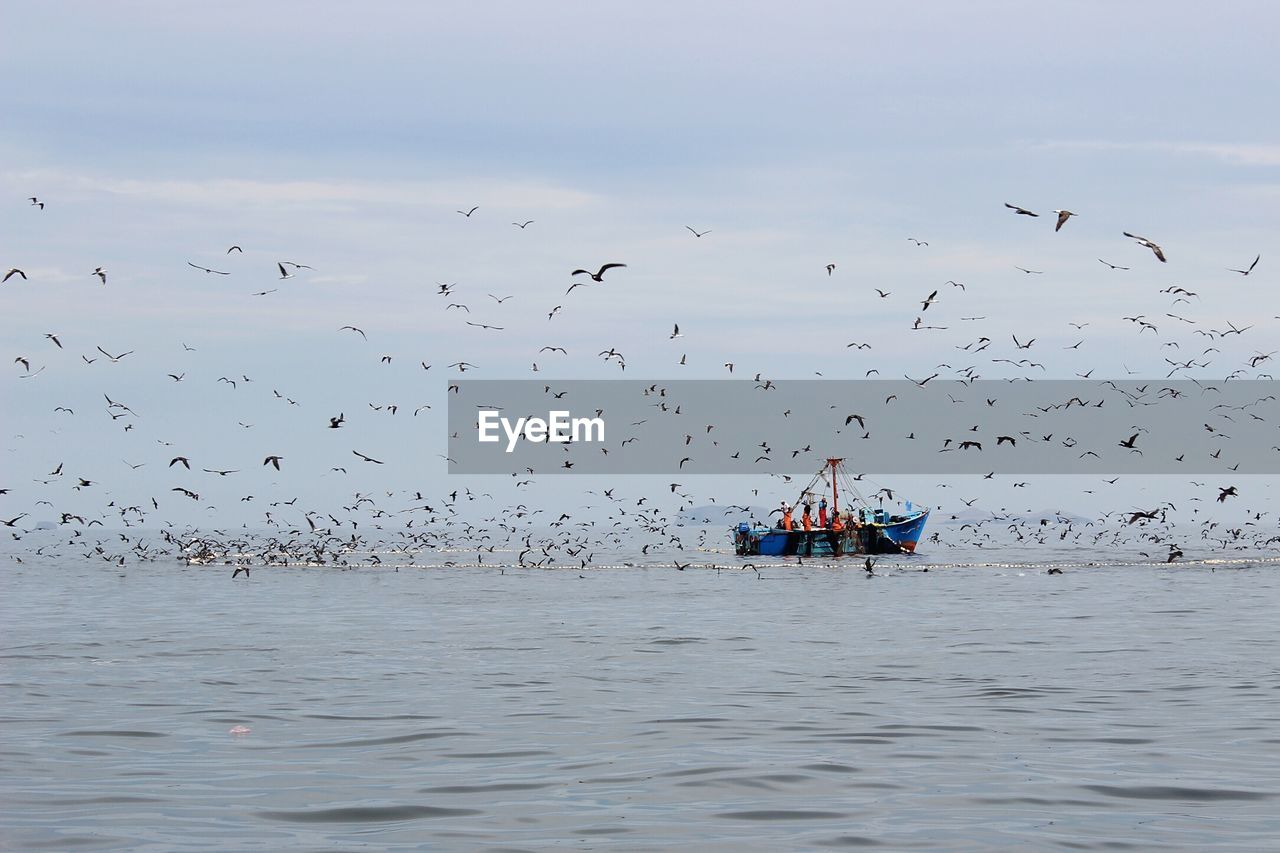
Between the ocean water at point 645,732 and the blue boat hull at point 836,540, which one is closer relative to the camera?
the ocean water at point 645,732

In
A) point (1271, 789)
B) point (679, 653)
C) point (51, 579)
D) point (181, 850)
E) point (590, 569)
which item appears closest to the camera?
point (181, 850)

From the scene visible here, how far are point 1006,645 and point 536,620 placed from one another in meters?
17.2

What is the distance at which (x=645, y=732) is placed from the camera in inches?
836

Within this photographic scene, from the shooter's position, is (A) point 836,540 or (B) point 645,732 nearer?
(B) point 645,732

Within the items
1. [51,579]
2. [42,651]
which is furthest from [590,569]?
[42,651]

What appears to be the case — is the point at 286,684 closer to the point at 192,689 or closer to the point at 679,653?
the point at 192,689

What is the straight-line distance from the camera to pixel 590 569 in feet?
306

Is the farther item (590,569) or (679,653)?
(590,569)

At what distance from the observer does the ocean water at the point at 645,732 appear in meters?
15.0

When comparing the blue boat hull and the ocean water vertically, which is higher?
the ocean water

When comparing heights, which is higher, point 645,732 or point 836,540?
point 645,732

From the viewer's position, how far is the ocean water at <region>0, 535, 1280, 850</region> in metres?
15.0

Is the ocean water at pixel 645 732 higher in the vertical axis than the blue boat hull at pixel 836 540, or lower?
higher

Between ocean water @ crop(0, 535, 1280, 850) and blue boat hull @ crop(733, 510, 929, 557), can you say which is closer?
ocean water @ crop(0, 535, 1280, 850)
